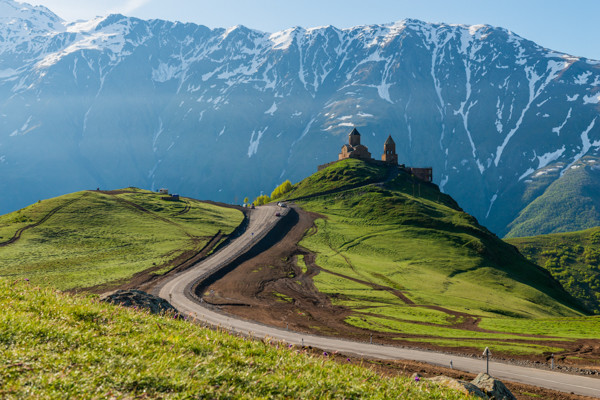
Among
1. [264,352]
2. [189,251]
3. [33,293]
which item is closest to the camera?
[264,352]

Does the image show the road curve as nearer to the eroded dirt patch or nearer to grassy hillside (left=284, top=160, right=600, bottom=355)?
the eroded dirt patch

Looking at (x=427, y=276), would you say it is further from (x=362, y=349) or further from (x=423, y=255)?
(x=362, y=349)

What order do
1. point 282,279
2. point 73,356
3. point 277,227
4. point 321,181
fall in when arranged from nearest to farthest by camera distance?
point 73,356 → point 282,279 → point 277,227 → point 321,181

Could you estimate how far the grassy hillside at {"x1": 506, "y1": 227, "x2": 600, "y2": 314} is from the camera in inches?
6216

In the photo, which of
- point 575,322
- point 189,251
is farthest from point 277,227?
point 575,322

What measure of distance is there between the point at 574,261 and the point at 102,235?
182 meters

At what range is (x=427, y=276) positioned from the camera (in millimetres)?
96375

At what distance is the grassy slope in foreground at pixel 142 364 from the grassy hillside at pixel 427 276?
42.2 meters

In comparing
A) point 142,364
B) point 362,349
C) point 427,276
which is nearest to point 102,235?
point 427,276

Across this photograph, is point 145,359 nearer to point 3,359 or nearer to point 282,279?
point 3,359

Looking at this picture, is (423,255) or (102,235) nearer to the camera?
(102,235)

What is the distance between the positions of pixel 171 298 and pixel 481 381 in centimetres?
5626

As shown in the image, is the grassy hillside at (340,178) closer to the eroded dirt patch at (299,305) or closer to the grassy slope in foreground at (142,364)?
the eroded dirt patch at (299,305)

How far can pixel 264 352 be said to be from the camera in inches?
523
